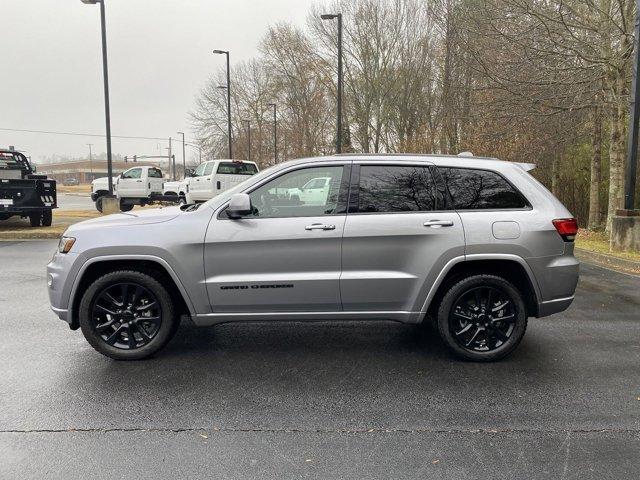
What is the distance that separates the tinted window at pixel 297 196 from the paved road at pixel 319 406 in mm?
1330

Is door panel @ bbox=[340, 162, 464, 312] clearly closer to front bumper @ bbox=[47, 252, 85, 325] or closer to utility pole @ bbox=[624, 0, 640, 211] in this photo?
front bumper @ bbox=[47, 252, 85, 325]

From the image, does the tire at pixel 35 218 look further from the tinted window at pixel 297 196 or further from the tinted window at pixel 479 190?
the tinted window at pixel 479 190

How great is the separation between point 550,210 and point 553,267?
1.65ft

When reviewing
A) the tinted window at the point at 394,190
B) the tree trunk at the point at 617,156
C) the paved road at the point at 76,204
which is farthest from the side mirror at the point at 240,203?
the paved road at the point at 76,204

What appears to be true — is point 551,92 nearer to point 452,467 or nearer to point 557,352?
point 557,352

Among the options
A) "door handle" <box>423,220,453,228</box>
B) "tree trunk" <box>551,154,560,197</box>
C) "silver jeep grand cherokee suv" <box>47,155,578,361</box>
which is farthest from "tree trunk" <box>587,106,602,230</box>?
"door handle" <box>423,220,453,228</box>

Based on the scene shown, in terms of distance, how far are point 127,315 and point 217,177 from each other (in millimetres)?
15076

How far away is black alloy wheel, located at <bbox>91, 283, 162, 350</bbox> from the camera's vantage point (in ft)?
14.6

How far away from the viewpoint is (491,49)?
46.9 feet

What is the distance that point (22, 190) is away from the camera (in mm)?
13539

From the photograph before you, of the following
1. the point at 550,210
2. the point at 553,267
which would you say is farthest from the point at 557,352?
the point at 550,210

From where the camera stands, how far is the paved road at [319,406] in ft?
9.59

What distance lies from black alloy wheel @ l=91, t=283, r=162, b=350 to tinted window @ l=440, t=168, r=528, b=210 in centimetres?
280

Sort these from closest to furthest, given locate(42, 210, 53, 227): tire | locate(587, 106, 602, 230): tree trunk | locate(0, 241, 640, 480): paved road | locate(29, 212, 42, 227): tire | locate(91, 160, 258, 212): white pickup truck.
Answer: locate(0, 241, 640, 480): paved road → locate(29, 212, 42, 227): tire → locate(42, 210, 53, 227): tire → locate(587, 106, 602, 230): tree trunk → locate(91, 160, 258, 212): white pickup truck
